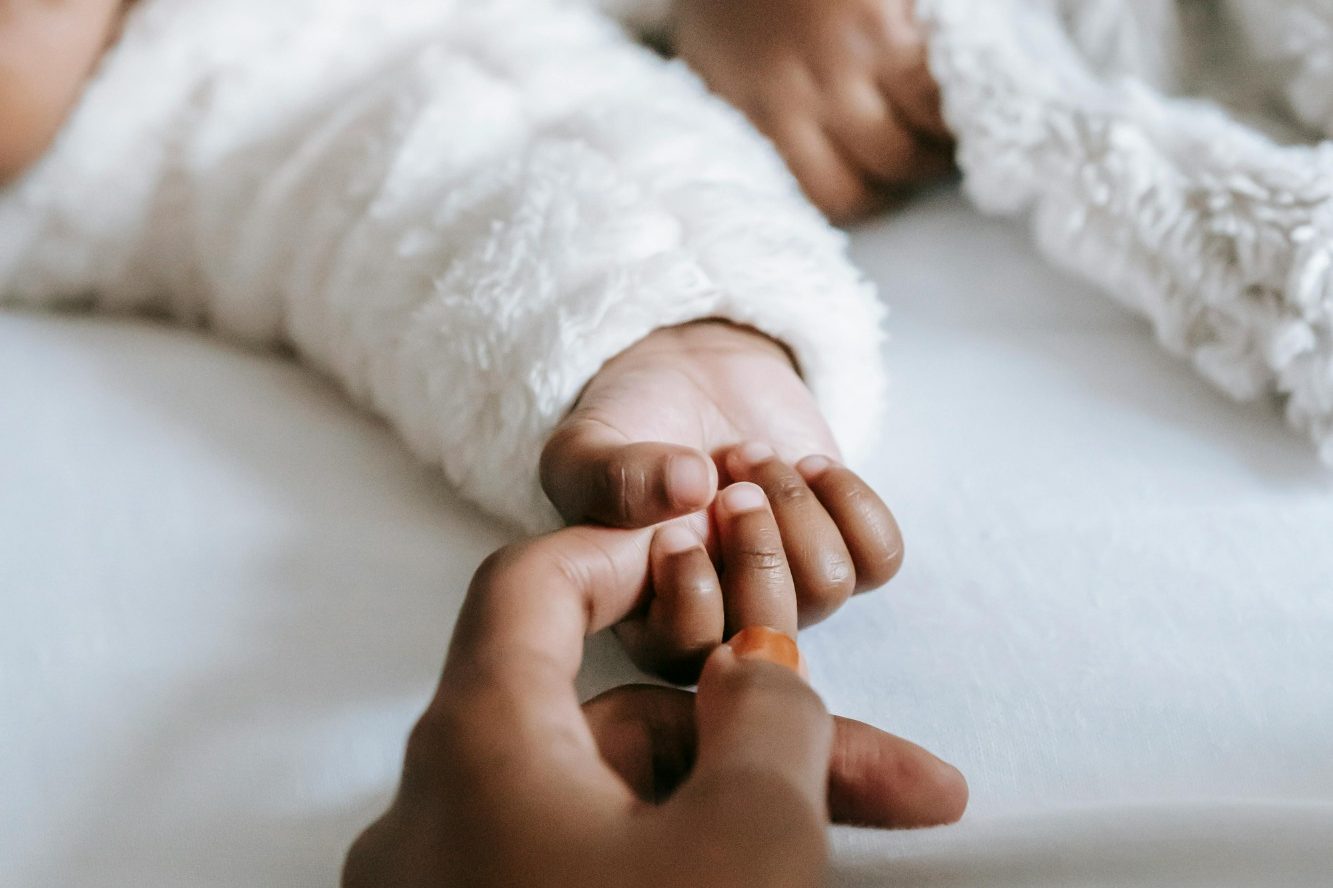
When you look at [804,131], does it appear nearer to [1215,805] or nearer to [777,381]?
[777,381]

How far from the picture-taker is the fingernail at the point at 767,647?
12.8 inches

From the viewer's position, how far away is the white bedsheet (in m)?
0.32

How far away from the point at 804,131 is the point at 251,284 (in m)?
0.34

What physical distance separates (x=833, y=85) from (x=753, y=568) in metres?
0.35

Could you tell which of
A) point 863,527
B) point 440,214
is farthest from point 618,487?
point 440,214

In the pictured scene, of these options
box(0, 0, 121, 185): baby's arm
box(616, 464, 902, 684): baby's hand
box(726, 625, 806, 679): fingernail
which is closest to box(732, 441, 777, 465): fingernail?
box(616, 464, 902, 684): baby's hand

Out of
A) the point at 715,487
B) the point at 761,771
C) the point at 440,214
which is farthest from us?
the point at 440,214

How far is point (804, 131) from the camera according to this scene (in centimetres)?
61

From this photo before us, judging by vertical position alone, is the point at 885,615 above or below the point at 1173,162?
below

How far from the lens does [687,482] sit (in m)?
0.35

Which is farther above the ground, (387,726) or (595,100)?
(595,100)

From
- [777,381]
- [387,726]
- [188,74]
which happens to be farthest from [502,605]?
[188,74]

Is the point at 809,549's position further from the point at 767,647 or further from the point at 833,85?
the point at 833,85

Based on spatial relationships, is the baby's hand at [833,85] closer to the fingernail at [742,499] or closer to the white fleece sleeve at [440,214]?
the white fleece sleeve at [440,214]
